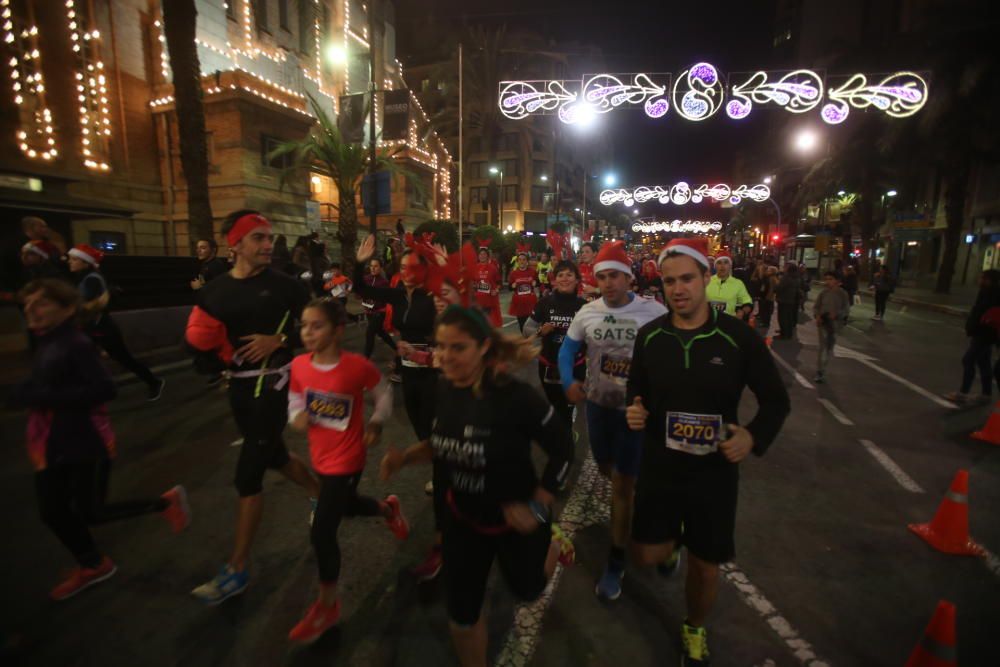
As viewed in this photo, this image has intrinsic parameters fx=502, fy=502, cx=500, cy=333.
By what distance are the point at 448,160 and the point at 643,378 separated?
41046 mm

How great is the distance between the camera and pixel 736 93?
40.4ft

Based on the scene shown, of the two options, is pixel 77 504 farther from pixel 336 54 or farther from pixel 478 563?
pixel 336 54

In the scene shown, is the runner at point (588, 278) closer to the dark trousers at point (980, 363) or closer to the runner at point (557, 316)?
the runner at point (557, 316)

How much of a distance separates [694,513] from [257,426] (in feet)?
8.70

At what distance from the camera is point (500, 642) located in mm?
2826

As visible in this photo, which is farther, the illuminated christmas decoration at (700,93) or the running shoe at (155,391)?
the illuminated christmas decoration at (700,93)

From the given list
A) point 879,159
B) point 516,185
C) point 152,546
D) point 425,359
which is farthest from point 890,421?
point 516,185

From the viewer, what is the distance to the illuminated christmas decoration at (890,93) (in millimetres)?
12117

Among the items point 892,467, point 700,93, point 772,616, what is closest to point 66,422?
point 772,616

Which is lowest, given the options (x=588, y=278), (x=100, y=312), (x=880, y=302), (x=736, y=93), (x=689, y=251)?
(x=880, y=302)

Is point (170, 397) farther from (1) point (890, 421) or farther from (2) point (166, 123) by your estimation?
(2) point (166, 123)

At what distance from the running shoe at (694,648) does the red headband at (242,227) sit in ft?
11.4

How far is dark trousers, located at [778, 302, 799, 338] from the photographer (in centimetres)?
1299

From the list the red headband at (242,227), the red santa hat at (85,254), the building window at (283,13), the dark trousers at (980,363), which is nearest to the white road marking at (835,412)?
the dark trousers at (980,363)
